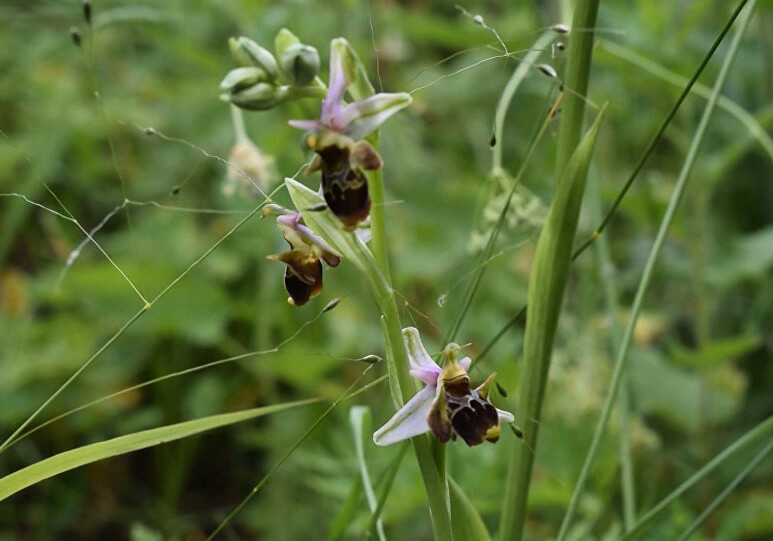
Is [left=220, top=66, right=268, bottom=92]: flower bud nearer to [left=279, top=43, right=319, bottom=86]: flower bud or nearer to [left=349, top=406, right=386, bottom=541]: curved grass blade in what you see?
[left=279, top=43, right=319, bottom=86]: flower bud

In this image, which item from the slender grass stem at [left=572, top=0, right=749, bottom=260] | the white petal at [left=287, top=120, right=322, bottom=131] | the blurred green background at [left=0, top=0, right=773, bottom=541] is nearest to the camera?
the white petal at [left=287, top=120, right=322, bottom=131]

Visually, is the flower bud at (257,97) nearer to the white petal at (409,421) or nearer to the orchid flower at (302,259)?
the orchid flower at (302,259)

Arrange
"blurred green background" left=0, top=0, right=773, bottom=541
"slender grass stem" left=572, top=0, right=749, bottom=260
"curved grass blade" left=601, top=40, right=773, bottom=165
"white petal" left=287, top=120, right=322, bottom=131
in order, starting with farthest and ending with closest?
1. "blurred green background" left=0, top=0, right=773, bottom=541
2. "curved grass blade" left=601, top=40, right=773, bottom=165
3. "slender grass stem" left=572, top=0, right=749, bottom=260
4. "white petal" left=287, top=120, right=322, bottom=131

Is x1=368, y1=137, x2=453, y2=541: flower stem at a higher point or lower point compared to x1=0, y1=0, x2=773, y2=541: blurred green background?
higher

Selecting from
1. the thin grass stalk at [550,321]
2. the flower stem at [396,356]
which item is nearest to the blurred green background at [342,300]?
the thin grass stalk at [550,321]

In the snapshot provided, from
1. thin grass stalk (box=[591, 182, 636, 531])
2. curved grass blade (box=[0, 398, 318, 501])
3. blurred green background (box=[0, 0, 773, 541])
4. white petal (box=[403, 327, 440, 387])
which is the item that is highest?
white petal (box=[403, 327, 440, 387])

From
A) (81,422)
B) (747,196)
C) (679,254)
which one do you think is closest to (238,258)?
(81,422)

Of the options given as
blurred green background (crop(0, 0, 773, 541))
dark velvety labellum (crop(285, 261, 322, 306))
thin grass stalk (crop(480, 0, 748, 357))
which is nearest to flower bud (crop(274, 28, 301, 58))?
dark velvety labellum (crop(285, 261, 322, 306))

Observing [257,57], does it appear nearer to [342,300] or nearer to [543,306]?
[543,306]
